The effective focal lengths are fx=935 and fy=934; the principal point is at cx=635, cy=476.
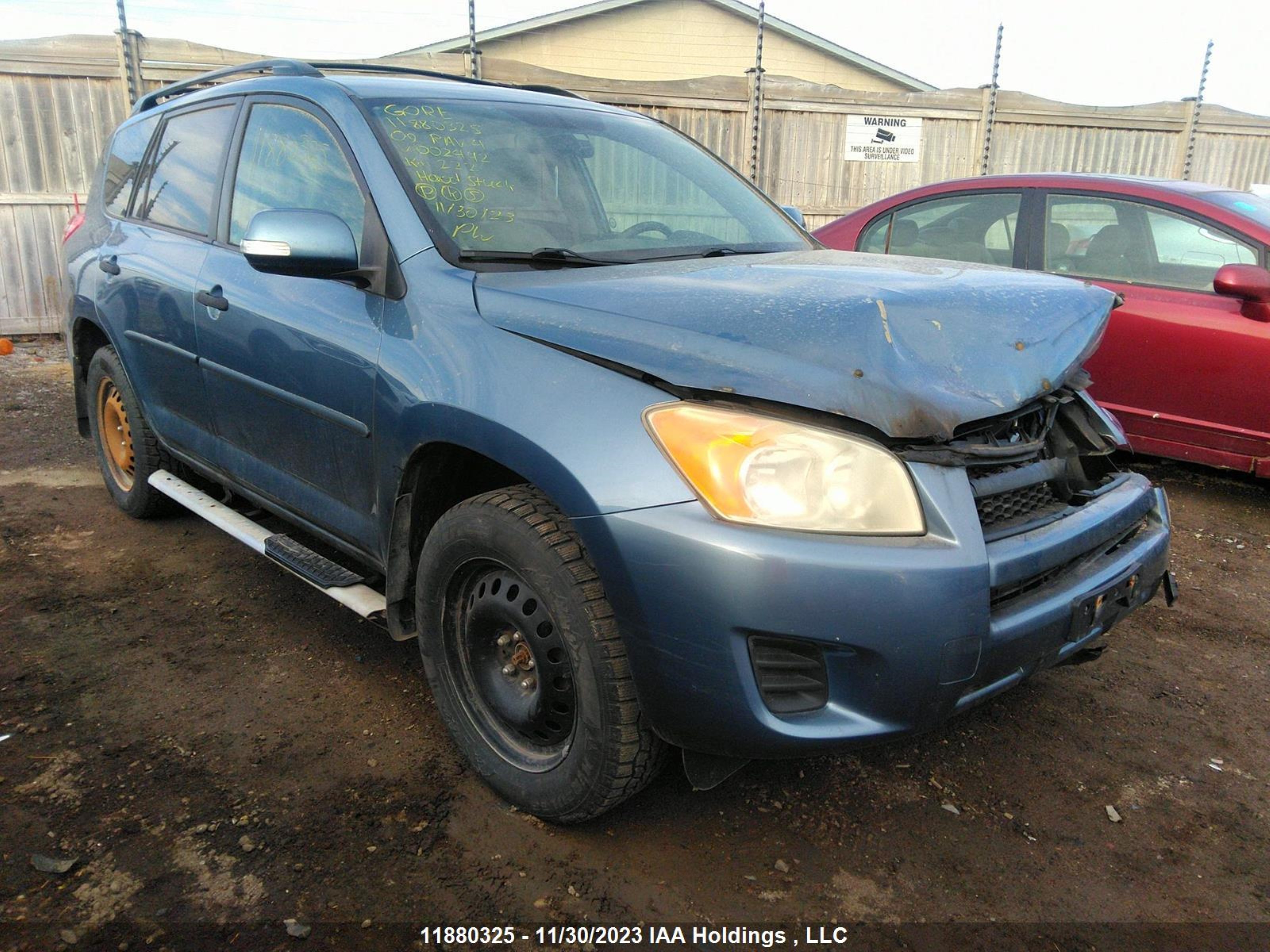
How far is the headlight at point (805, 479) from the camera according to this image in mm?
1814

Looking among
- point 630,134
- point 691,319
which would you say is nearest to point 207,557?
point 630,134

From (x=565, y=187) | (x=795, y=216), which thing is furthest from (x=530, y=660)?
(x=795, y=216)

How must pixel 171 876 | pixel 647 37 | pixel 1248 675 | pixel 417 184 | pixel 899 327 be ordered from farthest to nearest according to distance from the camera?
pixel 647 37 → pixel 1248 675 → pixel 417 184 → pixel 171 876 → pixel 899 327

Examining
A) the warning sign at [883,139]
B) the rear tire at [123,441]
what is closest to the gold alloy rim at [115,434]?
the rear tire at [123,441]

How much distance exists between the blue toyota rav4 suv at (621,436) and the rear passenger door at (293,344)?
1 centimetres

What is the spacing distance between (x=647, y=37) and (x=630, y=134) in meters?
19.6

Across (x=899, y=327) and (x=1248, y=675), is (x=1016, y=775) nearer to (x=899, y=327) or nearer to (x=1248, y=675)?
(x=1248, y=675)

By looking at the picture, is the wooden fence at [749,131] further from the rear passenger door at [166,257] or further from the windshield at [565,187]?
the windshield at [565,187]

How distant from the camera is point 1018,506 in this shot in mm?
2115

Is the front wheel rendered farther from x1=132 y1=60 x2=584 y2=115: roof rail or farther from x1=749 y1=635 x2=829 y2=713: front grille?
x1=132 y1=60 x2=584 y2=115: roof rail

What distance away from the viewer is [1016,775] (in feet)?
8.32

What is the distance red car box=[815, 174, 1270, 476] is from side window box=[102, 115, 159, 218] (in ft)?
12.8

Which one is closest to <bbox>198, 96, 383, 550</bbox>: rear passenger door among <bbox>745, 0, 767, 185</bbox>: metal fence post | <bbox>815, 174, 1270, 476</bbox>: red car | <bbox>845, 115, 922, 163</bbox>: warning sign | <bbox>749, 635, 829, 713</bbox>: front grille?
<bbox>749, 635, 829, 713</bbox>: front grille

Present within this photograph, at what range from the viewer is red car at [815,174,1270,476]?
4410 millimetres
